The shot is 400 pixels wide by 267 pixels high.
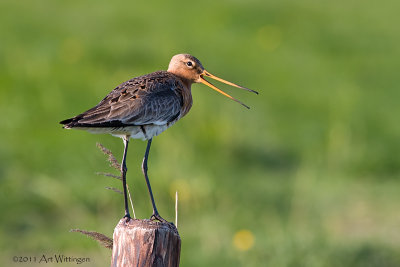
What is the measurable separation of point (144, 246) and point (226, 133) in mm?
7395

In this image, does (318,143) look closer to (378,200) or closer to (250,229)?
(378,200)

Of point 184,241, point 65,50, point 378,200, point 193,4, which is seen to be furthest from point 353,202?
point 193,4

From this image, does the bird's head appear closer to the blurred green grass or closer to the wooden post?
the wooden post

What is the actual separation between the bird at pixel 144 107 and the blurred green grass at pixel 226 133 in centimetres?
305

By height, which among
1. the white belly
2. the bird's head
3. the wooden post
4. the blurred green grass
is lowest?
the wooden post

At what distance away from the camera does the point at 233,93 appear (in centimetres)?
1408

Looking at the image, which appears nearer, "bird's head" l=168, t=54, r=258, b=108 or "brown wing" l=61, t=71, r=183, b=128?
"brown wing" l=61, t=71, r=183, b=128

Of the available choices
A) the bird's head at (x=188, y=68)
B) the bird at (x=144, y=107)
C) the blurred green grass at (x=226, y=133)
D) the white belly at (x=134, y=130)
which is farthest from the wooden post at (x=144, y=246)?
the blurred green grass at (x=226, y=133)

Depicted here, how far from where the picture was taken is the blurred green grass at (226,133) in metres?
9.65

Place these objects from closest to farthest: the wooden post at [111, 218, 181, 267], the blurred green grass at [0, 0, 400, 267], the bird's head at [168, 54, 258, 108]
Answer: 1. the wooden post at [111, 218, 181, 267]
2. the bird's head at [168, 54, 258, 108]
3. the blurred green grass at [0, 0, 400, 267]

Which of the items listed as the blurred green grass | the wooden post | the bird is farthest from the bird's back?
the blurred green grass

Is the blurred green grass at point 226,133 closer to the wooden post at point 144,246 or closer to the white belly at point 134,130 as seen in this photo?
the white belly at point 134,130

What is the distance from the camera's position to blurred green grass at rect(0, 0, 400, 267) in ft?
31.7

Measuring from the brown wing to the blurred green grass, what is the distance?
318 cm
